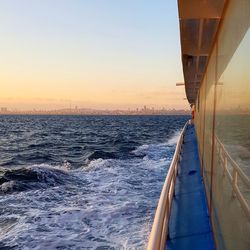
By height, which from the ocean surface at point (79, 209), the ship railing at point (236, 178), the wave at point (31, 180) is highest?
the ship railing at point (236, 178)

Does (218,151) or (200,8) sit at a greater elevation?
(200,8)

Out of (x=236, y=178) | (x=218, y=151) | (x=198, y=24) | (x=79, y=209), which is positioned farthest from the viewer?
(x=79, y=209)

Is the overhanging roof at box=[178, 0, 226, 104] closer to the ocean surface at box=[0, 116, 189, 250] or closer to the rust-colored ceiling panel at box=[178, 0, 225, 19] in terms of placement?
the rust-colored ceiling panel at box=[178, 0, 225, 19]

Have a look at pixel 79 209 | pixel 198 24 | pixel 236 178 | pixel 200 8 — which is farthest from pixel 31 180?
pixel 236 178

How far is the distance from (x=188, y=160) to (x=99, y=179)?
5657 mm

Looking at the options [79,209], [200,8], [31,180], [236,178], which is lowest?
[31,180]

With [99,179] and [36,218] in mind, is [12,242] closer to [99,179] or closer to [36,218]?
[36,218]

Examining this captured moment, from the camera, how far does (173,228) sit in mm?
4527

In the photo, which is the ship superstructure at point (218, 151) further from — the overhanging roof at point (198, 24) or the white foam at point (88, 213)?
the white foam at point (88, 213)

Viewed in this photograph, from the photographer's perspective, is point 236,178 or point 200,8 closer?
point 236,178

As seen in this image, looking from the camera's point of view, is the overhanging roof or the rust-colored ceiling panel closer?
the rust-colored ceiling panel

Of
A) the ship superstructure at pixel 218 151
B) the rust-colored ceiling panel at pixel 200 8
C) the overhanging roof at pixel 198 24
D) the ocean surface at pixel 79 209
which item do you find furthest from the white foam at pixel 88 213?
the rust-colored ceiling panel at pixel 200 8

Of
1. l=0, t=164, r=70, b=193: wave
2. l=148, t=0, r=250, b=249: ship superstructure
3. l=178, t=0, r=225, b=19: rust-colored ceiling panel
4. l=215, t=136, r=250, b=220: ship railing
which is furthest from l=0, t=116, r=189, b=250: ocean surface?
l=178, t=0, r=225, b=19: rust-colored ceiling panel

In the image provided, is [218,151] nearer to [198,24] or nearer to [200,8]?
[200,8]
